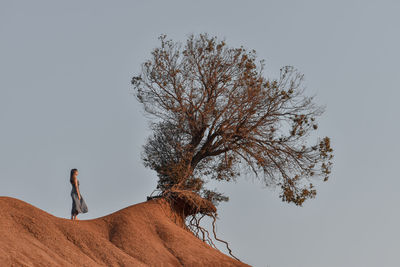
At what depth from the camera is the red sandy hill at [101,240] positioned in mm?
16219

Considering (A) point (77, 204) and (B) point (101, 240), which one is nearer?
(B) point (101, 240)

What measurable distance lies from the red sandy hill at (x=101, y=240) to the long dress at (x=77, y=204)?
0.47 metres

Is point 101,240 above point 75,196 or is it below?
below

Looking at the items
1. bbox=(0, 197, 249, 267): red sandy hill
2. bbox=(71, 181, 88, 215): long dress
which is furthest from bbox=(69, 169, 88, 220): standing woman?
bbox=(0, 197, 249, 267): red sandy hill

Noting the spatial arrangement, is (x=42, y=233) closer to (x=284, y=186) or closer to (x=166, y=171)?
(x=166, y=171)

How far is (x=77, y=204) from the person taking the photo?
2047 centimetres

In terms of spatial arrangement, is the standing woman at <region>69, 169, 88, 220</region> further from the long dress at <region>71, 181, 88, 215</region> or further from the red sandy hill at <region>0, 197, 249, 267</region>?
the red sandy hill at <region>0, 197, 249, 267</region>

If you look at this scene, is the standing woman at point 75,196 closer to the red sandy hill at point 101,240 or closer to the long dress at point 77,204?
the long dress at point 77,204

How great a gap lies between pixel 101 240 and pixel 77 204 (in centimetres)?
203

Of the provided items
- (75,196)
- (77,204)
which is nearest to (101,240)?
(77,204)

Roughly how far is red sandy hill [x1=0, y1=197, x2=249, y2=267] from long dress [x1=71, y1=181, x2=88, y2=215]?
474 millimetres

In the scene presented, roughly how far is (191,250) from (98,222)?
11.9ft

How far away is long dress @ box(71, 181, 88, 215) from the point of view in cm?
2047

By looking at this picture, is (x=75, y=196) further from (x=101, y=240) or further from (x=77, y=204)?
(x=101, y=240)
